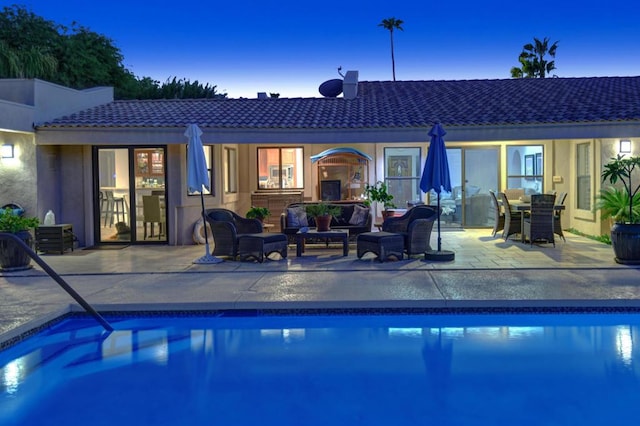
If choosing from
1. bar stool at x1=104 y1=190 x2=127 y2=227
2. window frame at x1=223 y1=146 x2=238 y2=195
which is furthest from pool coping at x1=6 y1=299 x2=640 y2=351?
window frame at x1=223 y1=146 x2=238 y2=195

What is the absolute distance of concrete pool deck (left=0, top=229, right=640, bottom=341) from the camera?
8.05 meters

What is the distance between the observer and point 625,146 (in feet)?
47.2

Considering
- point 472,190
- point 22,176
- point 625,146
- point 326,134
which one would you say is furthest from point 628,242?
point 22,176

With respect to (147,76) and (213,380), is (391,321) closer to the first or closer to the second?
(213,380)

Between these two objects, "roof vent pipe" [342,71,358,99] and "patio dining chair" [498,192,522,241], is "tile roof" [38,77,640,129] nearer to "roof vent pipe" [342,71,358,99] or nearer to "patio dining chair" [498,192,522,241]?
"roof vent pipe" [342,71,358,99]

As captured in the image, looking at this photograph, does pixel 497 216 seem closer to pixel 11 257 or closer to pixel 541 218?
pixel 541 218

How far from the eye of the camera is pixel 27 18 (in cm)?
3497

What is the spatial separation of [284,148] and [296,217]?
493cm

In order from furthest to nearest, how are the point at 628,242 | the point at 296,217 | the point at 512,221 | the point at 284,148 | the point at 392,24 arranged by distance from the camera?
the point at 392,24
the point at 284,148
the point at 512,221
the point at 296,217
the point at 628,242

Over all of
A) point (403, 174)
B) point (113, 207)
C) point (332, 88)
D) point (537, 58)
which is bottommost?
point (113, 207)

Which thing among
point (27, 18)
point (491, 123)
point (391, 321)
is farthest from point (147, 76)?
point (391, 321)

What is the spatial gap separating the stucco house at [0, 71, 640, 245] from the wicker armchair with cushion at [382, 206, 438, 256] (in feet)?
8.89

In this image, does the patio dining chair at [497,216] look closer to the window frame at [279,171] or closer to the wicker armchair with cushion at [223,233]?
the window frame at [279,171]

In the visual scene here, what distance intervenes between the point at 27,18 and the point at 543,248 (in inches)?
1296
